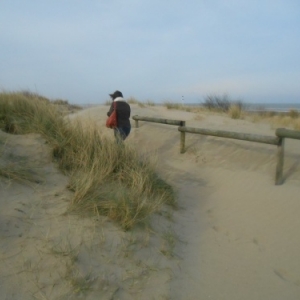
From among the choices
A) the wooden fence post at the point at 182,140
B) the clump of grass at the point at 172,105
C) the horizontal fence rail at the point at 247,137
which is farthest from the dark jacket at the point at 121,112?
the clump of grass at the point at 172,105

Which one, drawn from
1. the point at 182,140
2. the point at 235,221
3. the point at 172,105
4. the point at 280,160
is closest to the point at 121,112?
the point at 182,140

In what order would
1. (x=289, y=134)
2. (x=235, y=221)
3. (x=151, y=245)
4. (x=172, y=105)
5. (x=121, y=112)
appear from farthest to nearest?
(x=172, y=105) → (x=121, y=112) → (x=289, y=134) → (x=235, y=221) → (x=151, y=245)

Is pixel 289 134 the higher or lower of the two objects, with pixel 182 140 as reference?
higher

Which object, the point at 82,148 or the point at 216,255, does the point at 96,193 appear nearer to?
the point at 82,148

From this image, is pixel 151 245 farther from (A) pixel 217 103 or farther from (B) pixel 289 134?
(A) pixel 217 103

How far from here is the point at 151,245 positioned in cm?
356

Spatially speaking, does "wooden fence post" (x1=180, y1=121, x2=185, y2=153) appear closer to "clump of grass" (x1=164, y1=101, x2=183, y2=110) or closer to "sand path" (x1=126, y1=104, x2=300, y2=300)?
"sand path" (x1=126, y1=104, x2=300, y2=300)

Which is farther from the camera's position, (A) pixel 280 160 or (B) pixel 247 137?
(B) pixel 247 137

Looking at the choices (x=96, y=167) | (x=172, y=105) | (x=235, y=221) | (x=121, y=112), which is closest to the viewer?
(x=96, y=167)

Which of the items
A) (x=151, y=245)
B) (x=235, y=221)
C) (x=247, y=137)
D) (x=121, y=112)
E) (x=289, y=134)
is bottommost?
(x=235, y=221)

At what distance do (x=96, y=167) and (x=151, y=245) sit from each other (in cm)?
149

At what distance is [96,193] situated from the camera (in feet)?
13.0

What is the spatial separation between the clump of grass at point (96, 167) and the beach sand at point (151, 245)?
0.58 feet

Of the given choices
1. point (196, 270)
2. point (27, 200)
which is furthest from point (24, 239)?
point (196, 270)
